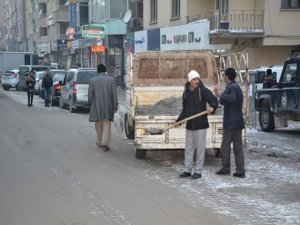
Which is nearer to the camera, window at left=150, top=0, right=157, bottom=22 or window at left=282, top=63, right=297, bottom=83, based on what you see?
window at left=282, top=63, right=297, bottom=83

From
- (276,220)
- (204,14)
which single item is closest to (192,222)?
(276,220)

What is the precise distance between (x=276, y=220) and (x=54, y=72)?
24.7m

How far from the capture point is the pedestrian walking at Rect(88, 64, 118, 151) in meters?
11.8

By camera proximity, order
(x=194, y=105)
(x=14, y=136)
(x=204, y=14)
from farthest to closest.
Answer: (x=204, y=14), (x=14, y=136), (x=194, y=105)

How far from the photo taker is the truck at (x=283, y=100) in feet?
46.9

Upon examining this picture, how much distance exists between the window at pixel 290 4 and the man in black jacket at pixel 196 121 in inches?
710

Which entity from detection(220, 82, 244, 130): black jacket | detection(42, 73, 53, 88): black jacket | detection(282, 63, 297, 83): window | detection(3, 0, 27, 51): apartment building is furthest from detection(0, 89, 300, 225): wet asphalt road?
detection(3, 0, 27, 51): apartment building

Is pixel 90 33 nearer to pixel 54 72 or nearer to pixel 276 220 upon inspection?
pixel 54 72

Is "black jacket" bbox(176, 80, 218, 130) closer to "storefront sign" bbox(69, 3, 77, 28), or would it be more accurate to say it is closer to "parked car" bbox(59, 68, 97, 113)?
"parked car" bbox(59, 68, 97, 113)

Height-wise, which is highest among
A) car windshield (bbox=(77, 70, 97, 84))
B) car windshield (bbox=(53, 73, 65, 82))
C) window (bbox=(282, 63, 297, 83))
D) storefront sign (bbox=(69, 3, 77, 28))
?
storefront sign (bbox=(69, 3, 77, 28))

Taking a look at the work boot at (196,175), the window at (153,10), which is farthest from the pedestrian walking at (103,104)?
the window at (153,10)

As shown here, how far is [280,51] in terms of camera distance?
26.6 meters

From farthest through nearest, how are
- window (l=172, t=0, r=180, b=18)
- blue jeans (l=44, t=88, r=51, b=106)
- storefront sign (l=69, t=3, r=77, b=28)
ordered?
storefront sign (l=69, t=3, r=77, b=28)
window (l=172, t=0, r=180, b=18)
blue jeans (l=44, t=88, r=51, b=106)

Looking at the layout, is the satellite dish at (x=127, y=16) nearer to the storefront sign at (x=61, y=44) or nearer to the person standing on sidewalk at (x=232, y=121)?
the storefront sign at (x=61, y=44)
